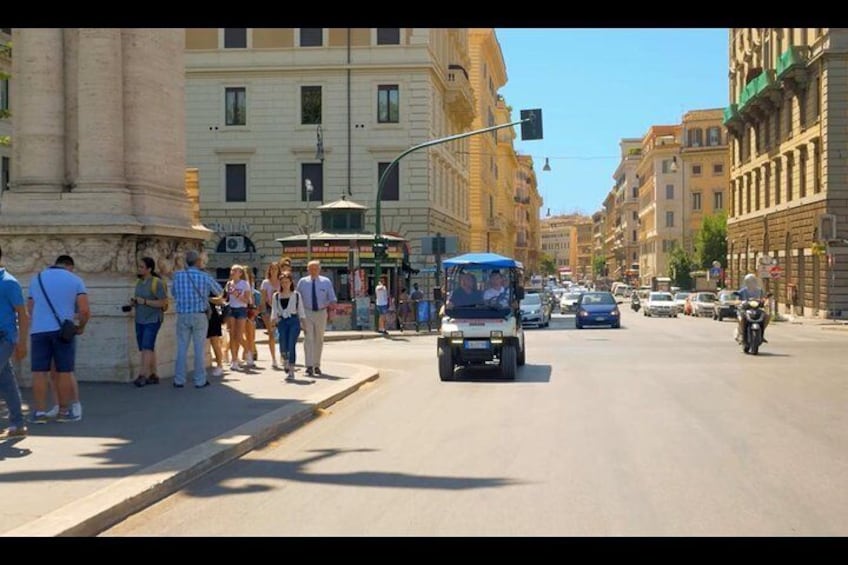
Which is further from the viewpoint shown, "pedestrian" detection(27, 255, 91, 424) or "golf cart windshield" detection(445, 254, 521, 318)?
"golf cart windshield" detection(445, 254, 521, 318)

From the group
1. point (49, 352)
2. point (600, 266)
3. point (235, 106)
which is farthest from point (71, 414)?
point (600, 266)

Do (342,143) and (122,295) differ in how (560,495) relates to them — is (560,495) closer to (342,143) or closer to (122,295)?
(122,295)

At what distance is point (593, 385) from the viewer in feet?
50.7

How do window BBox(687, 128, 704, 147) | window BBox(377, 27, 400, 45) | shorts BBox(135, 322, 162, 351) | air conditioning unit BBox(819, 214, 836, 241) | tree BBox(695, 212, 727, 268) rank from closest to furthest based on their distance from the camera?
shorts BBox(135, 322, 162, 351) < air conditioning unit BBox(819, 214, 836, 241) < window BBox(377, 27, 400, 45) < tree BBox(695, 212, 727, 268) < window BBox(687, 128, 704, 147)

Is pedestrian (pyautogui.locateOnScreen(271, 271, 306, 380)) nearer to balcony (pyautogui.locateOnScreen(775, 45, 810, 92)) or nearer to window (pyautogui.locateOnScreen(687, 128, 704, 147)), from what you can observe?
balcony (pyautogui.locateOnScreen(775, 45, 810, 92))

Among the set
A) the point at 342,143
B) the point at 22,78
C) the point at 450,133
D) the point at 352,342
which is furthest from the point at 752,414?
the point at 450,133

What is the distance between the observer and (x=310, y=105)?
151 ft

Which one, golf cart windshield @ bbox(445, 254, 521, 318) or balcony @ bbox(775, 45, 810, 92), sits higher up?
balcony @ bbox(775, 45, 810, 92)

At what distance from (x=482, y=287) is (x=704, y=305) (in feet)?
134

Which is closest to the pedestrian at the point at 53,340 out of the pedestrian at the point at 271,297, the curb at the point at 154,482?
the curb at the point at 154,482

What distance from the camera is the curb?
6207 millimetres

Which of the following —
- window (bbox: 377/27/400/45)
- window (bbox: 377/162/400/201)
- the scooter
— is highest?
window (bbox: 377/27/400/45)

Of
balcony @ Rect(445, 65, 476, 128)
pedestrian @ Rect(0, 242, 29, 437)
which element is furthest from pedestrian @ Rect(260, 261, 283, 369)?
balcony @ Rect(445, 65, 476, 128)

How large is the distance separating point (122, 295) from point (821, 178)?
39.7 m
